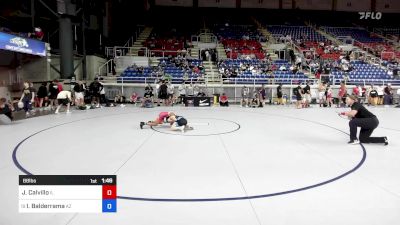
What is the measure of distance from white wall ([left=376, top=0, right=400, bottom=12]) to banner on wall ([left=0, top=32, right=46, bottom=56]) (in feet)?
118

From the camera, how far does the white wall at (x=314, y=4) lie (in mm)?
35281

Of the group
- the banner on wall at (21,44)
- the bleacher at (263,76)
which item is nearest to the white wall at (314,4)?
the bleacher at (263,76)

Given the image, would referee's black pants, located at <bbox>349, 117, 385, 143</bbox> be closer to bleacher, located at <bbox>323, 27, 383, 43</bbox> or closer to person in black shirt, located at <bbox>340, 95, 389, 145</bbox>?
person in black shirt, located at <bbox>340, 95, 389, 145</bbox>

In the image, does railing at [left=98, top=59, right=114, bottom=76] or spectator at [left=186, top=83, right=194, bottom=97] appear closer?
spectator at [left=186, top=83, right=194, bottom=97]

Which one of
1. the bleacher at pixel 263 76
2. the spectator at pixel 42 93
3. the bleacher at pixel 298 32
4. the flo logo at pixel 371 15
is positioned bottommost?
the spectator at pixel 42 93

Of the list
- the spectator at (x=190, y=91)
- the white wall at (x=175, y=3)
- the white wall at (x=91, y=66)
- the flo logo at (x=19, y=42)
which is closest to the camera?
the flo logo at (x=19, y=42)

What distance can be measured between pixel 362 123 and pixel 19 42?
13.7 m

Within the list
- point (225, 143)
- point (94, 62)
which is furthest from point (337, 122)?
point (94, 62)

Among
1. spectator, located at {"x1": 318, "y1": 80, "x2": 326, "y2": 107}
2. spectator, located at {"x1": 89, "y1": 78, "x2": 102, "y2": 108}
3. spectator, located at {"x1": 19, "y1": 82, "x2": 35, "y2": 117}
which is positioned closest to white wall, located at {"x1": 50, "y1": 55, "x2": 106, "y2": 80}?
spectator, located at {"x1": 89, "y1": 78, "x2": 102, "y2": 108}

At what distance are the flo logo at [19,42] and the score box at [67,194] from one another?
42.8ft

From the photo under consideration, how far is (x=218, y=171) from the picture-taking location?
5.12m

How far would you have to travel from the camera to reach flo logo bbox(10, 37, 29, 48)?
509 inches

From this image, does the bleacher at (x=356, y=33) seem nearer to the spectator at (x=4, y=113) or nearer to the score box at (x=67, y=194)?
the spectator at (x=4, y=113)

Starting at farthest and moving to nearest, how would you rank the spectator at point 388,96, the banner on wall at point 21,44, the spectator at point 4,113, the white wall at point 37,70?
1. the spectator at point 388,96
2. the white wall at point 37,70
3. the banner on wall at point 21,44
4. the spectator at point 4,113
